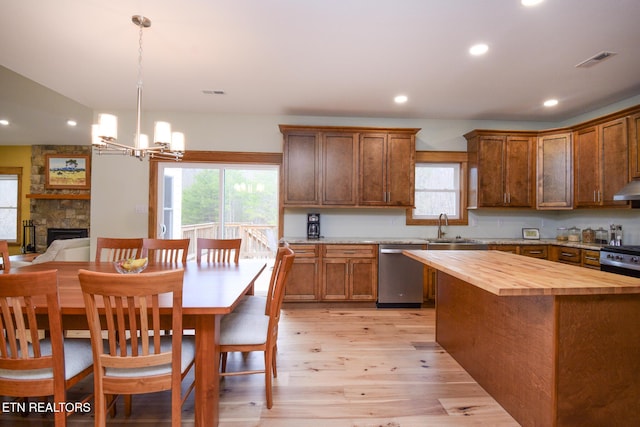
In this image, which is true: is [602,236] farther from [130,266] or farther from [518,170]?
[130,266]

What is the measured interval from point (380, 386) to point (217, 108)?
152 inches

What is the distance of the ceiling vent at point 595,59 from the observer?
277cm

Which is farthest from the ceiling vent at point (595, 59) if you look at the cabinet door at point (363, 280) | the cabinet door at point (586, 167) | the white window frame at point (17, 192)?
the white window frame at point (17, 192)

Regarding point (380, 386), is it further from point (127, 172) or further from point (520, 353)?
point (127, 172)

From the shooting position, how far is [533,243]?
4102 millimetres

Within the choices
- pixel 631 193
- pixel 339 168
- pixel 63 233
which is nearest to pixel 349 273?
pixel 339 168

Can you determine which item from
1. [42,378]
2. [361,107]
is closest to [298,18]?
[361,107]

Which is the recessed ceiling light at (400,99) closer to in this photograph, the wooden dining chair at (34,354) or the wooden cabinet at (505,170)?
the wooden cabinet at (505,170)

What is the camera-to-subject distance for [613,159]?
11.6ft

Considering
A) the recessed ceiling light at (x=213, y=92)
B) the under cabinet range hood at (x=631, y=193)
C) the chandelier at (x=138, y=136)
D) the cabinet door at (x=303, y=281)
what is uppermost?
the recessed ceiling light at (x=213, y=92)

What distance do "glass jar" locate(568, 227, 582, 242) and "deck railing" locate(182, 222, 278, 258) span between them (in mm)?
4101

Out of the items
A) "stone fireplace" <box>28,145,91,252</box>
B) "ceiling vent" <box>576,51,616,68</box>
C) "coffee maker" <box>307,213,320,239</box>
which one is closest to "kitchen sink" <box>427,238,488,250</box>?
"coffee maker" <box>307,213,320,239</box>

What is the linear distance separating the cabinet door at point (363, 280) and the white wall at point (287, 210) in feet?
2.20

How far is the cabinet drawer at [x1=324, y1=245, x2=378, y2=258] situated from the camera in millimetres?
4031
